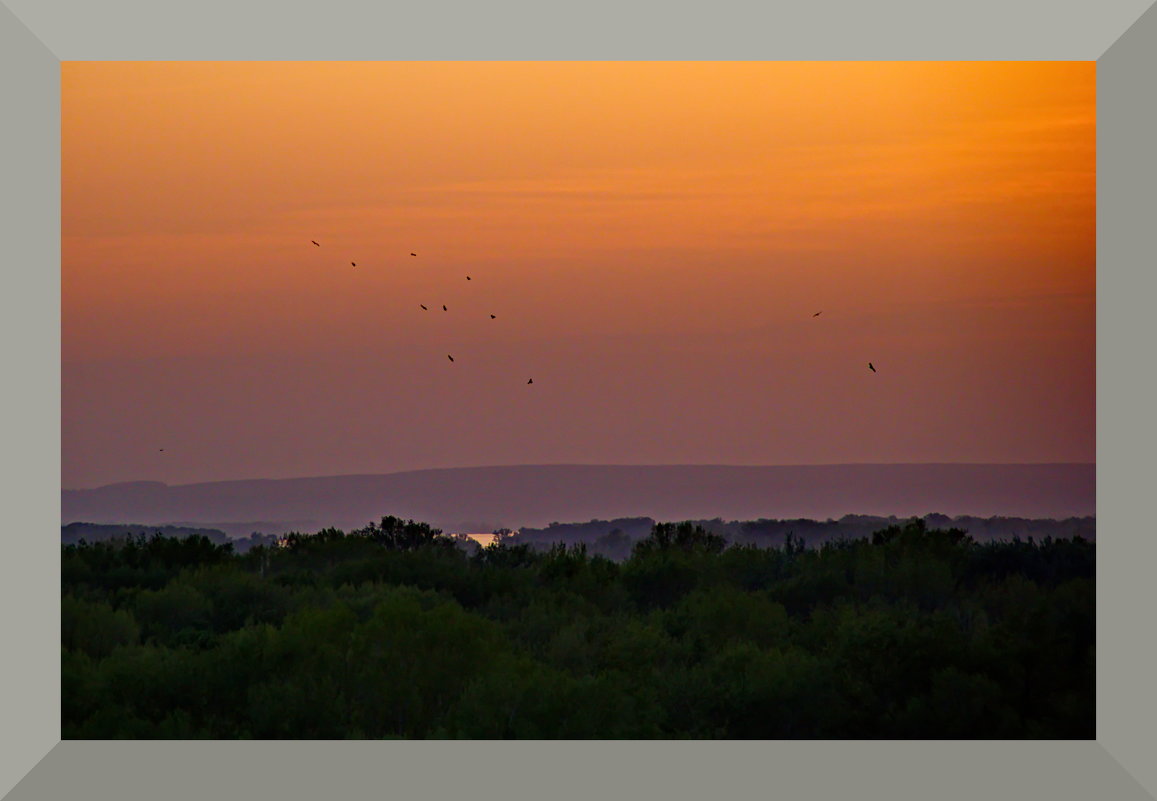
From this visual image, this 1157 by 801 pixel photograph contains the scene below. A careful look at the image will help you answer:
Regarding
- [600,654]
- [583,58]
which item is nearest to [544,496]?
[600,654]

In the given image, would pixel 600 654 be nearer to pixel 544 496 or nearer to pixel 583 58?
pixel 544 496

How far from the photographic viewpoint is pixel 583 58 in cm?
702

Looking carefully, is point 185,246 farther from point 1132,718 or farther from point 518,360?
point 1132,718

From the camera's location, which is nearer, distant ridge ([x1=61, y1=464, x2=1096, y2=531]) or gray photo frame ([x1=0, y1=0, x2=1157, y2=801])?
gray photo frame ([x1=0, y1=0, x2=1157, y2=801])

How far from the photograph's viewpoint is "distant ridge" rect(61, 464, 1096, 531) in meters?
9.79

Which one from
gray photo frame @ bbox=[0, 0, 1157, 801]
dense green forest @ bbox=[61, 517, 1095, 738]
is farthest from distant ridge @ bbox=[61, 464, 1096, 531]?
gray photo frame @ bbox=[0, 0, 1157, 801]

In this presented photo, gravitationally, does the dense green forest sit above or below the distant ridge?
below

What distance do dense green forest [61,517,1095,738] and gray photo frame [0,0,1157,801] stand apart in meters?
0.55

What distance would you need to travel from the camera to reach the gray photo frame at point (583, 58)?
649 cm

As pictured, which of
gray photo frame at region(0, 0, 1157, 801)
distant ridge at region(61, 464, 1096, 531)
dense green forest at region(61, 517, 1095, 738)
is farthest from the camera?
distant ridge at region(61, 464, 1096, 531)

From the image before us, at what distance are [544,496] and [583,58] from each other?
3.91 meters

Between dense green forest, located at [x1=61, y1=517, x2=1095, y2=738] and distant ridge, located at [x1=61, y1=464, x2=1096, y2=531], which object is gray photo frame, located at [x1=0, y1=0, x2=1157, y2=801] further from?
distant ridge, located at [x1=61, y1=464, x2=1096, y2=531]

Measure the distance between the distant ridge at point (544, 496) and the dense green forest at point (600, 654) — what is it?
0.46 metres
